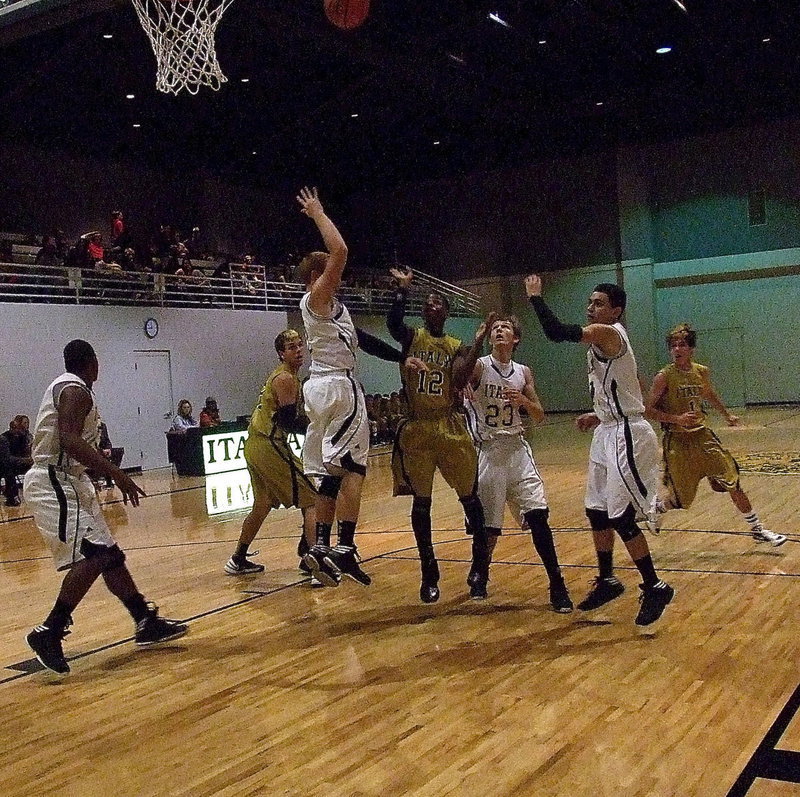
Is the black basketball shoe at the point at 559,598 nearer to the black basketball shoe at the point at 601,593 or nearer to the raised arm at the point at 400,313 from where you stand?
the black basketball shoe at the point at 601,593

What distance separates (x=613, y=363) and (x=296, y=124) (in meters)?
18.7

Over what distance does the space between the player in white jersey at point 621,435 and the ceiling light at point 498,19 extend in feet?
47.6

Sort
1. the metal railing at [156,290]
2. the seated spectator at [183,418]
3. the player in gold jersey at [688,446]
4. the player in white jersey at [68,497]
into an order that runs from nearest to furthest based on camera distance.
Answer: the player in white jersey at [68,497]
the player in gold jersey at [688,446]
the metal railing at [156,290]
the seated spectator at [183,418]

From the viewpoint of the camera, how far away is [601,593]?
551cm

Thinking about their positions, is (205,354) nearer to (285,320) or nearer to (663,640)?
(285,320)

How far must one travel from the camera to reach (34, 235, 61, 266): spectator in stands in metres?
16.4

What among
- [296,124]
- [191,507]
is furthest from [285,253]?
[191,507]

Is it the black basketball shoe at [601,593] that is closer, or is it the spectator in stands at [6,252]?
the black basketball shoe at [601,593]

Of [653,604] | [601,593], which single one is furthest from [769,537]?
[653,604]

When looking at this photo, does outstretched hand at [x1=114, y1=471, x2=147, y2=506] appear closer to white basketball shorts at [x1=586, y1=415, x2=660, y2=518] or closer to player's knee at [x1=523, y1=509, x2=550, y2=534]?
player's knee at [x1=523, y1=509, x2=550, y2=534]

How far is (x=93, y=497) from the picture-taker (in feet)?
16.1

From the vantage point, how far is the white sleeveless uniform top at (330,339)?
17.8ft

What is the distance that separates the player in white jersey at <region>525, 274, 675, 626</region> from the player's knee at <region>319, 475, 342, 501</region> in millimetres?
1538

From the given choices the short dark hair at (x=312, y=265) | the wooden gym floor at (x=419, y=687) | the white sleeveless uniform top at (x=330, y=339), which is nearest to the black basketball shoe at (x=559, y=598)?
the wooden gym floor at (x=419, y=687)
